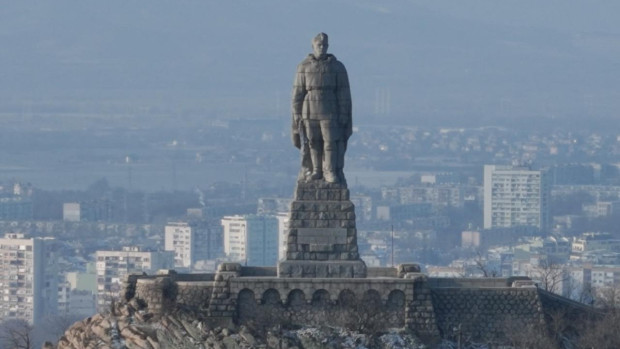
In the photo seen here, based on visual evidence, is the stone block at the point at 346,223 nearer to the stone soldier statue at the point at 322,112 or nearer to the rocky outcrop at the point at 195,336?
the stone soldier statue at the point at 322,112

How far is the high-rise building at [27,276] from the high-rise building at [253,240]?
1022cm

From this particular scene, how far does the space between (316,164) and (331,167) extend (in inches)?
11.9

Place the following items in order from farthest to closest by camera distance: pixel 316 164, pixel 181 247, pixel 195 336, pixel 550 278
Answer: pixel 181 247 → pixel 550 278 → pixel 316 164 → pixel 195 336

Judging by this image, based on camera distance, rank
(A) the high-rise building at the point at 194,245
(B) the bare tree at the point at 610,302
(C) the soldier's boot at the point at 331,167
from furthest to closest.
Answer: (A) the high-rise building at the point at 194,245 → (B) the bare tree at the point at 610,302 → (C) the soldier's boot at the point at 331,167

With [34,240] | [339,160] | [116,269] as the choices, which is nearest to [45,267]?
[34,240]

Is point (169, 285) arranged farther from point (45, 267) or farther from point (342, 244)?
point (45, 267)

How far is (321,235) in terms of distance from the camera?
144ft

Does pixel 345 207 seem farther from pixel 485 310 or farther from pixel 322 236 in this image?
pixel 485 310

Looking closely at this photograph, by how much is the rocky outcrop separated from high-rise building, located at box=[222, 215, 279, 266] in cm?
12475

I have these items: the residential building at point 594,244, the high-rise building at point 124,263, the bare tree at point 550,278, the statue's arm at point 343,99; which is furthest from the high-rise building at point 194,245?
the statue's arm at point 343,99

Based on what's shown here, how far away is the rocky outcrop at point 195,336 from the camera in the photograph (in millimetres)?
41719

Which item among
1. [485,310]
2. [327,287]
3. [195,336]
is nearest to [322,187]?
[327,287]

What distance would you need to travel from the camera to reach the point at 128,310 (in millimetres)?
43344

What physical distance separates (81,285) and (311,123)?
125m
